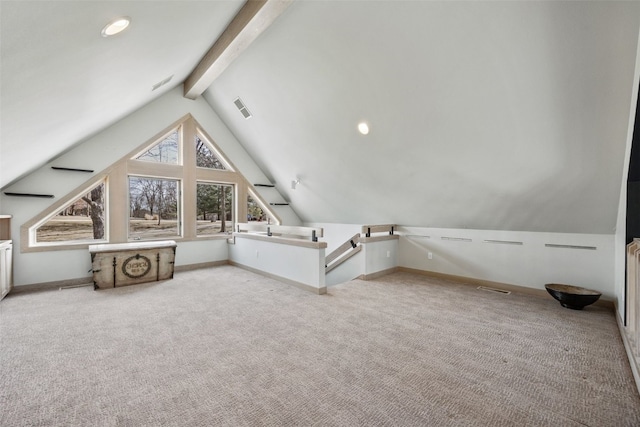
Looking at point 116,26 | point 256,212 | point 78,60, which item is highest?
point 116,26

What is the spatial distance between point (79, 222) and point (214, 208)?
249 cm

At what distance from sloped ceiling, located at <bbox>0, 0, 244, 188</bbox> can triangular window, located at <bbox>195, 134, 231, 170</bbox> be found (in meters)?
1.99


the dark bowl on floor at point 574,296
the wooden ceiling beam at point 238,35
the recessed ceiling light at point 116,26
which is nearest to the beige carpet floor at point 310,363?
the dark bowl on floor at point 574,296

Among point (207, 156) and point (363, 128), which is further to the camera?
point (207, 156)

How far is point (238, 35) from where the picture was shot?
3768 millimetres

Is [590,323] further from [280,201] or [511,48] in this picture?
[280,201]

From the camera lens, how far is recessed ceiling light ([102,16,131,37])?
2202 mm

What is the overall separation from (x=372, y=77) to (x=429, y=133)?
1.07m

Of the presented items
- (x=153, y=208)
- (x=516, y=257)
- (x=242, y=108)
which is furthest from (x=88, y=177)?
(x=516, y=257)

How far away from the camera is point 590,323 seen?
3.30 m

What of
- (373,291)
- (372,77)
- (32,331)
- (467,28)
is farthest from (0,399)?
(467,28)

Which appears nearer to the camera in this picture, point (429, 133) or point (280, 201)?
point (429, 133)

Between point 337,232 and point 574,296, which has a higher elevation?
point 337,232

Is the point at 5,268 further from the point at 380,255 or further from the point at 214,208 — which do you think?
the point at 380,255
